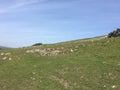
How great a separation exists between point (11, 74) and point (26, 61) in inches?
196

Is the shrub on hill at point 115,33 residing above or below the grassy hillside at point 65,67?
above

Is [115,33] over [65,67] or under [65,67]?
over

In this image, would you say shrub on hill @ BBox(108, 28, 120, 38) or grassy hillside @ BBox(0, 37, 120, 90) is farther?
shrub on hill @ BBox(108, 28, 120, 38)

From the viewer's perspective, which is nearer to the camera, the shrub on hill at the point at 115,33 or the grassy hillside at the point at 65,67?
the grassy hillside at the point at 65,67

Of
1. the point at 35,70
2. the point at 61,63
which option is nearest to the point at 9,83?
the point at 35,70

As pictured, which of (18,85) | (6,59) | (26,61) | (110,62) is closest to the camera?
(18,85)

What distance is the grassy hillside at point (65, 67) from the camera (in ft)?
106

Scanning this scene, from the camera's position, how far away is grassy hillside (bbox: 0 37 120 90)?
32250 millimetres

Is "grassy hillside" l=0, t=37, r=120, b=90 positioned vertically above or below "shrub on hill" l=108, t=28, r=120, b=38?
below

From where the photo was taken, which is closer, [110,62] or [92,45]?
[110,62]

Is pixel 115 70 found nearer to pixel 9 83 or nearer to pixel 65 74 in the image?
pixel 65 74

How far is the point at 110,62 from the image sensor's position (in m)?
38.1

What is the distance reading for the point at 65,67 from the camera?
124ft

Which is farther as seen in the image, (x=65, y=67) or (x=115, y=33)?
(x=115, y=33)
